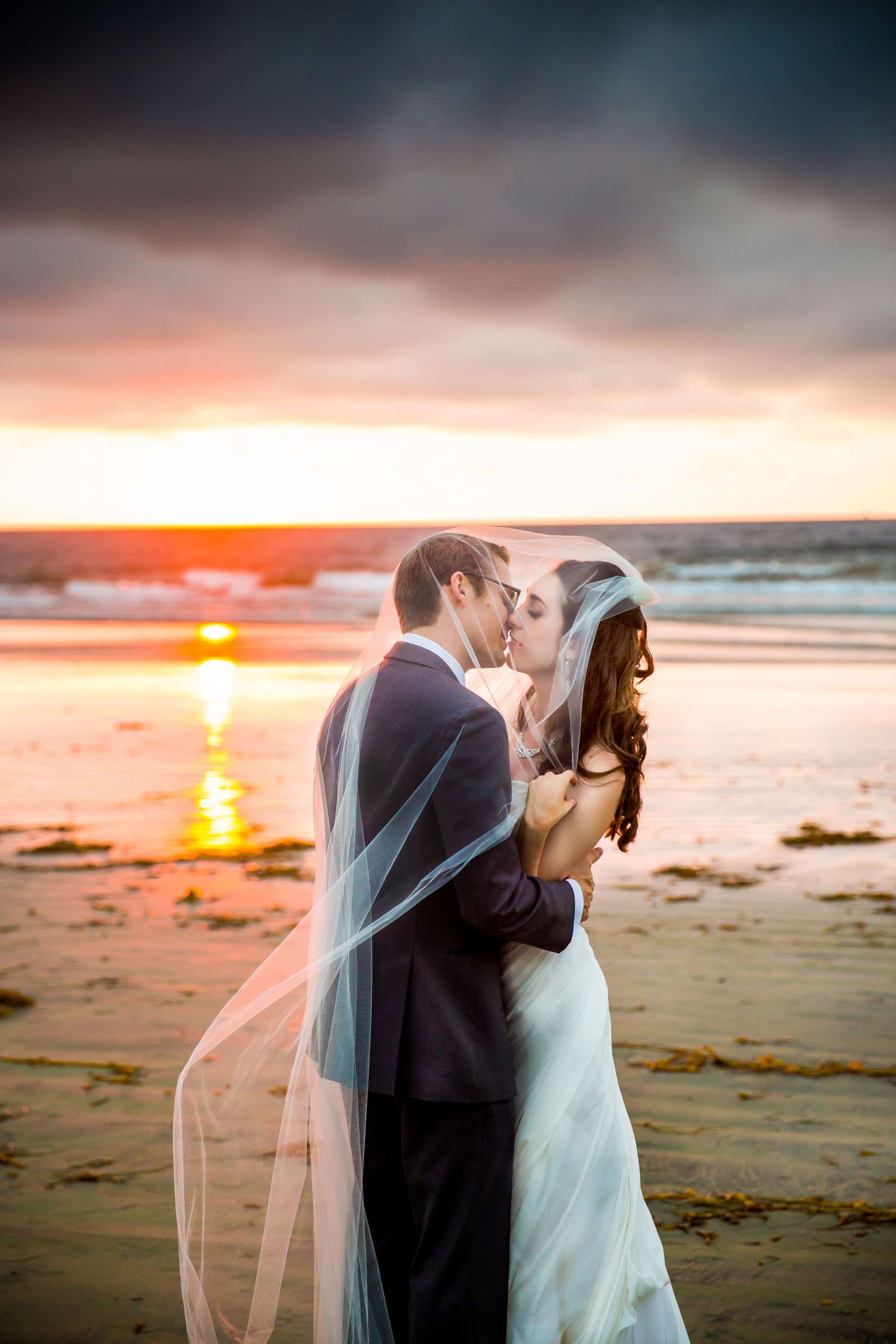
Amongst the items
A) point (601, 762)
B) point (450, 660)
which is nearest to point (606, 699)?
point (601, 762)

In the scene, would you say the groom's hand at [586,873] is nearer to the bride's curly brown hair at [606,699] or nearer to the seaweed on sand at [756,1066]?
the bride's curly brown hair at [606,699]

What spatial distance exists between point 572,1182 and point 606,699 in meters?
1.12

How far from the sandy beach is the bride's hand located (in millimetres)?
1624

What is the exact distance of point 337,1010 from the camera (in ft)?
8.21

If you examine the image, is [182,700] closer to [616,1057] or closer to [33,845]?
[33,845]

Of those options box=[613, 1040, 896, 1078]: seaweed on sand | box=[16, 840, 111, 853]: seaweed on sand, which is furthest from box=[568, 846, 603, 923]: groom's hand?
box=[16, 840, 111, 853]: seaweed on sand

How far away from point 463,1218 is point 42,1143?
89.1 inches

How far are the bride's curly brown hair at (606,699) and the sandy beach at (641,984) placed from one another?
5.29ft

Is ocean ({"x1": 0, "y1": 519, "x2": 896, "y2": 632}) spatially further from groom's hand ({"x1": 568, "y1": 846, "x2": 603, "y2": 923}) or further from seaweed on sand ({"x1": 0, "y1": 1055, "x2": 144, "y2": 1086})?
groom's hand ({"x1": 568, "y1": 846, "x2": 603, "y2": 923})

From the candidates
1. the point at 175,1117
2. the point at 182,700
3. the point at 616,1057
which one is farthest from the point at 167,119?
the point at 175,1117

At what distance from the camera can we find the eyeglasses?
262 cm

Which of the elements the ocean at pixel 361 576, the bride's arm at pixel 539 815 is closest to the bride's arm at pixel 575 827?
the bride's arm at pixel 539 815

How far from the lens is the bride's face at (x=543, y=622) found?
2854 millimetres

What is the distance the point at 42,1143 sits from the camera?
13.4 ft
